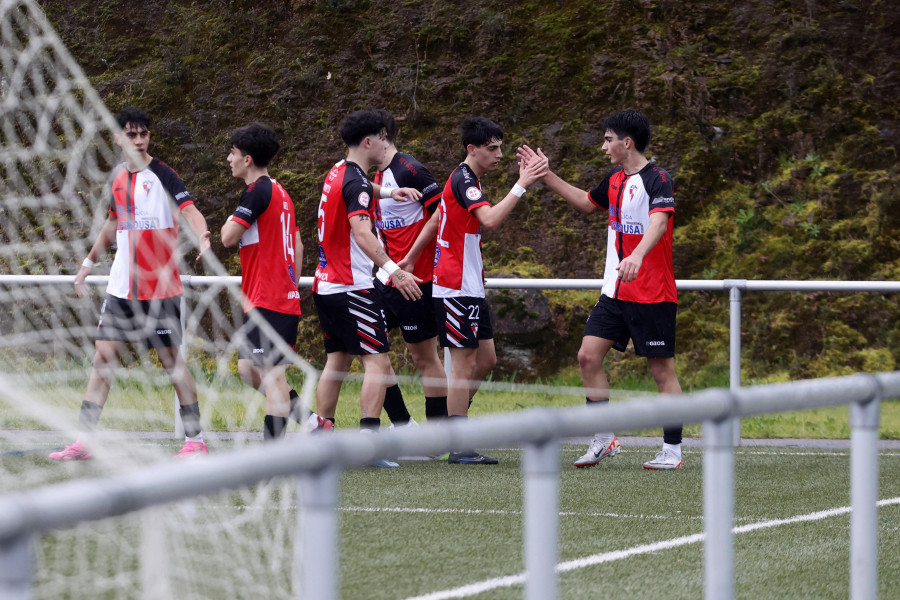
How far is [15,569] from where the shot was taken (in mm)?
1269

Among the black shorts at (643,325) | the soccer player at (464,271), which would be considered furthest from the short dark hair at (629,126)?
the black shorts at (643,325)

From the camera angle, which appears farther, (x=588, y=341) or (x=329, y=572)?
(x=588, y=341)

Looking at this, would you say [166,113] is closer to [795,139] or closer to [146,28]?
[146,28]

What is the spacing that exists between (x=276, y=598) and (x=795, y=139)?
37.4ft

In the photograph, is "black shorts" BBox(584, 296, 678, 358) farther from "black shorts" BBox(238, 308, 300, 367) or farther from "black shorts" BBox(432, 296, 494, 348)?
"black shorts" BBox(238, 308, 300, 367)

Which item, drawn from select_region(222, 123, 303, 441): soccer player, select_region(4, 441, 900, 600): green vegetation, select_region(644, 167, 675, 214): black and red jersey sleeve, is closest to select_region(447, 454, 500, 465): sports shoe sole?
select_region(4, 441, 900, 600): green vegetation

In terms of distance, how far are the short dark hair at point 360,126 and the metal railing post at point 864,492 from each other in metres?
4.69

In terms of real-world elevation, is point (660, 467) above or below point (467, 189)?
below

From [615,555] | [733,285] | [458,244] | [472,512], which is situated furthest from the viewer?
[733,285]

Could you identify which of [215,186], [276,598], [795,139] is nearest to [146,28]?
[215,186]

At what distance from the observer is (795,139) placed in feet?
44.2

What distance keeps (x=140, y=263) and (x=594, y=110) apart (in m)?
8.21

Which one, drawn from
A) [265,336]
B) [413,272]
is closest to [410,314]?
[413,272]

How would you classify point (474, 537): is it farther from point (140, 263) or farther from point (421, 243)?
point (140, 263)
